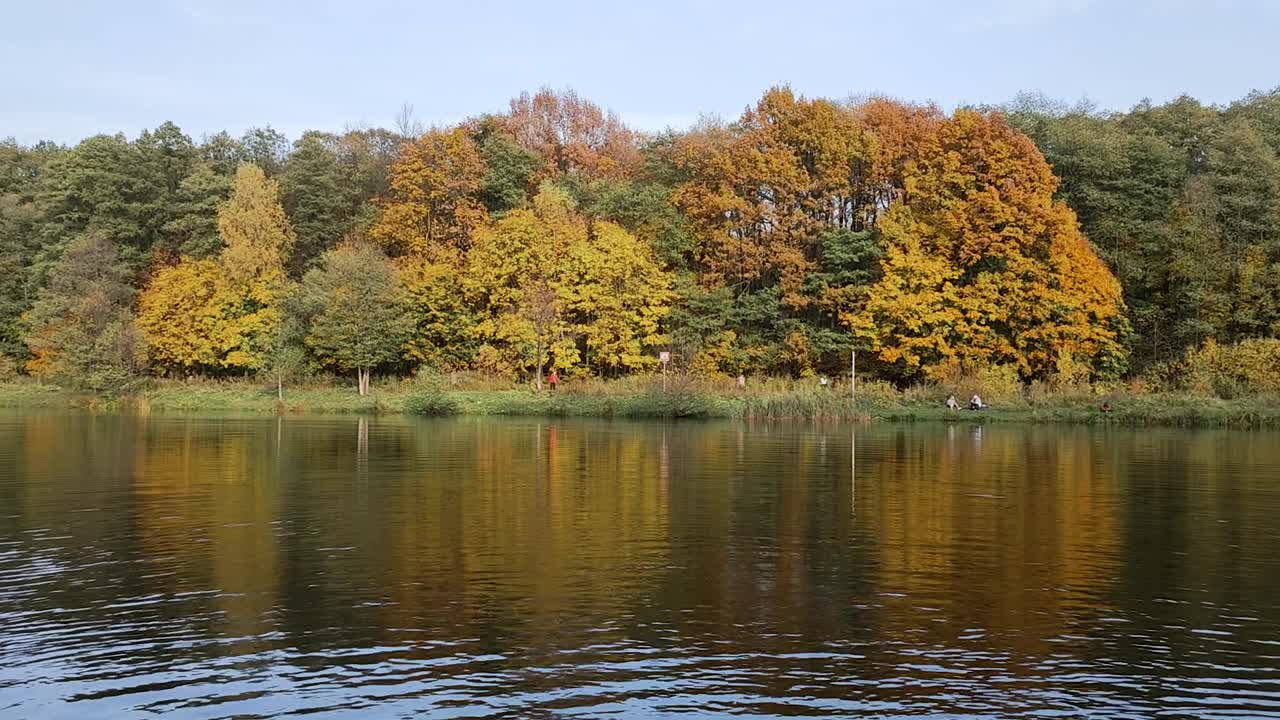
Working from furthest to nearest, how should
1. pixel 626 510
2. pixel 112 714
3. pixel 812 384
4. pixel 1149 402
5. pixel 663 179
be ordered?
pixel 663 179, pixel 812 384, pixel 1149 402, pixel 626 510, pixel 112 714

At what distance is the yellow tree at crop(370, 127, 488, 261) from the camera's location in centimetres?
6644

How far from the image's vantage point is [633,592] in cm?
1278

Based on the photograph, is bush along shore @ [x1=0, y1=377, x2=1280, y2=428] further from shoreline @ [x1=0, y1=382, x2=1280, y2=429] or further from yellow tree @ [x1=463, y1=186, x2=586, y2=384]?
yellow tree @ [x1=463, y1=186, x2=586, y2=384]

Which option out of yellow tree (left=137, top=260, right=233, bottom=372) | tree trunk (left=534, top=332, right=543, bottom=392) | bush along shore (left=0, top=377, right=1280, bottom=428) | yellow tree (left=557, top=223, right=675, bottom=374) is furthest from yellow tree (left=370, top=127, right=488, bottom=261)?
bush along shore (left=0, top=377, right=1280, bottom=428)

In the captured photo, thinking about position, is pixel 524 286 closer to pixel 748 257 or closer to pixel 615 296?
pixel 615 296

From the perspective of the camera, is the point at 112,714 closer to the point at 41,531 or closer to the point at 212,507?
the point at 41,531

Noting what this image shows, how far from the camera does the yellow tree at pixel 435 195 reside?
66.4 metres

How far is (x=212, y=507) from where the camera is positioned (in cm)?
1941

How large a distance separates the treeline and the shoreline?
386 centimetres

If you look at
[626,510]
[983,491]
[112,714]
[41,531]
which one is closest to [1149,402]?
[983,491]

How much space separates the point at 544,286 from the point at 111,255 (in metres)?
27.9

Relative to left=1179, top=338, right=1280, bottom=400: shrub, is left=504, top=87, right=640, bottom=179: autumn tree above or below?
above

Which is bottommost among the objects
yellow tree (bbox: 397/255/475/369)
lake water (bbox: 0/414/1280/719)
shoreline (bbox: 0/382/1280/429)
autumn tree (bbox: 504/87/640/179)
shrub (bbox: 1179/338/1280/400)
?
lake water (bbox: 0/414/1280/719)

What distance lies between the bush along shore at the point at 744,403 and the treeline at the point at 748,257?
3313mm
